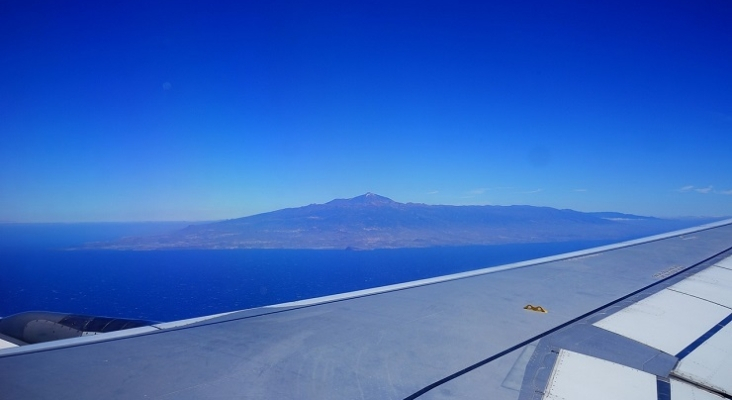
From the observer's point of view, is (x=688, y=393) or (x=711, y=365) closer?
(x=688, y=393)

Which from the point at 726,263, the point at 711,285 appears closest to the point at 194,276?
the point at 726,263

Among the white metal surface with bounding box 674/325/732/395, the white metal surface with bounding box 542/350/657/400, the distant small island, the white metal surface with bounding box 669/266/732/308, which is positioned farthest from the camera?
the distant small island

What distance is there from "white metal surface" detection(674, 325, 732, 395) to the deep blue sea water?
51.0 meters

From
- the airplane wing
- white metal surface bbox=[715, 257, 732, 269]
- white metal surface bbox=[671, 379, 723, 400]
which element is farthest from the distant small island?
white metal surface bbox=[671, 379, 723, 400]

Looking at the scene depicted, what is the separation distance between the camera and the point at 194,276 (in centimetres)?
8806

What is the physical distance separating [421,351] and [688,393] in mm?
1759

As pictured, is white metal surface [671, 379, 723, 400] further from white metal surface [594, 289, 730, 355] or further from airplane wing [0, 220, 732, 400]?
white metal surface [594, 289, 730, 355]

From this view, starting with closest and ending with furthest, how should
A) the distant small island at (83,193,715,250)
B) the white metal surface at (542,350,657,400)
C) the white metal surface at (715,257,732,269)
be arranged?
the white metal surface at (542,350,657,400), the white metal surface at (715,257,732,269), the distant small island at (83,193,715,250)

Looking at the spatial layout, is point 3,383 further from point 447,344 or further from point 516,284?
point 516,284

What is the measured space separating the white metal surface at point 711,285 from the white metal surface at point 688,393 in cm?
278

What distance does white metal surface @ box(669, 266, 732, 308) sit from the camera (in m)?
4.51

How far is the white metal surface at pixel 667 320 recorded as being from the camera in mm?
3211

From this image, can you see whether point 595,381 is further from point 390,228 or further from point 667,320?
point 390,228

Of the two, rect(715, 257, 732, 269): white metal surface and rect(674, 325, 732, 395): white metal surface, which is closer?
rect(674, 325, 732, 395): white metal surface
